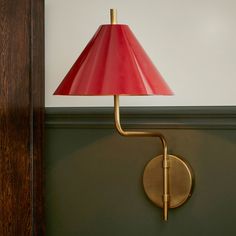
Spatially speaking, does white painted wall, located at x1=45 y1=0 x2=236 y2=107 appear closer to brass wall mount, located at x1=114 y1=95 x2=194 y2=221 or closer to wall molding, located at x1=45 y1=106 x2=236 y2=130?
wall molding, located at x1=45 y1=106 x2=236 y2=130

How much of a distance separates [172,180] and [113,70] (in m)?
0.33

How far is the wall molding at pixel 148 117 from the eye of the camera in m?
1.14

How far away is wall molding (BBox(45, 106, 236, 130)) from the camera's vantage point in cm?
114

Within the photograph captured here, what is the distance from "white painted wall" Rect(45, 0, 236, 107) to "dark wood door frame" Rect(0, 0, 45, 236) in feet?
0.24

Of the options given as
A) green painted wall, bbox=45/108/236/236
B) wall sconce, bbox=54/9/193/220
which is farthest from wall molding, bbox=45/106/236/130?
wall sconce, bbox=54/9/193/220

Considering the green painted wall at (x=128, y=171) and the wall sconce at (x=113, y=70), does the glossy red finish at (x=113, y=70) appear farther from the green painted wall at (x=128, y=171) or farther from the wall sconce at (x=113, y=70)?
the green painted wall at (x=128, y=171)

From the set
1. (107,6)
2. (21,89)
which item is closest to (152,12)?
(107,6)

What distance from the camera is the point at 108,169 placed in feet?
4.06

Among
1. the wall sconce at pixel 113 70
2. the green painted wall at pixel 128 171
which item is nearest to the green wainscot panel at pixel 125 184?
the green painted wall at pixel 128 171

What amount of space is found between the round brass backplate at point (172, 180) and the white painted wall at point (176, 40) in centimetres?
14

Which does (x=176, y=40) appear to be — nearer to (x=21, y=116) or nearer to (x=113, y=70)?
(x=113, y=70)

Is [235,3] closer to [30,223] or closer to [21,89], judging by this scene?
[21,89]

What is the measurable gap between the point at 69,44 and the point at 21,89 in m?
0.18

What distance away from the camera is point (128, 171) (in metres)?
1.22
